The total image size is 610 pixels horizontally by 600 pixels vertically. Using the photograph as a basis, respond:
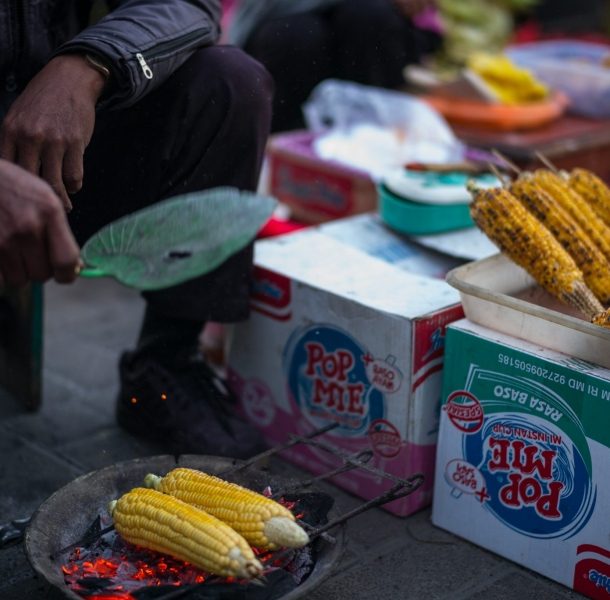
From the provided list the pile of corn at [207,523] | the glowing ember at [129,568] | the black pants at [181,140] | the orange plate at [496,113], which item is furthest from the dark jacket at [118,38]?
the orange plate at [496,113]

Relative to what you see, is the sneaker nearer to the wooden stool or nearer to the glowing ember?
the wooden stool

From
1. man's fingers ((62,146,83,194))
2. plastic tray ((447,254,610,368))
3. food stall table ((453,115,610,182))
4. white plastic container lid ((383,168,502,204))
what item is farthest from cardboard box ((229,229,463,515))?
food stall table ((453,115,610,182))

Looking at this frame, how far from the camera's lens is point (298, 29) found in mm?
4566

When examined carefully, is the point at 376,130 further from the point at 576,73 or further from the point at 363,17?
the point at 576,73

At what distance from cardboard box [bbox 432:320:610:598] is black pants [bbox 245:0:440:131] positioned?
2.53m

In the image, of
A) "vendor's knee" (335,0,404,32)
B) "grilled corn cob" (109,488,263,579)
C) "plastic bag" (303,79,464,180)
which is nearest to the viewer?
"grilled corn cob" (109,488,263,579)

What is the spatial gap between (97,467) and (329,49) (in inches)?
110

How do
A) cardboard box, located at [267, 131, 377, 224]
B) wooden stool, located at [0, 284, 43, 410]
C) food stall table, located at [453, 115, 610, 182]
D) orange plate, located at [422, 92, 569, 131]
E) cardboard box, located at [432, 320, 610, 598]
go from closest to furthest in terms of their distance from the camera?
cardboard box, located at [432, 320, 610, 598]
wooden stool, located at [0, 284, 43, 410]
cardboard box, located at [267, 131, 377, 224]
food stall table, located at [453, 115, 610, 182]
orange plate, located at [422, 92, 569, 131]

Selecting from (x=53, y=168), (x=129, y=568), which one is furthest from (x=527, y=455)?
(x=53, y=168)

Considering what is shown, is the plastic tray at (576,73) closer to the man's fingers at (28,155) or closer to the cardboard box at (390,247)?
the cardboard box at (390,247)

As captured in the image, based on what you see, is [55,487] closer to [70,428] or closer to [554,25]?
[70,428]

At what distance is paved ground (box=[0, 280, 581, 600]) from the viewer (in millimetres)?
2246

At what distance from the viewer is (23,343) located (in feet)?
9.70

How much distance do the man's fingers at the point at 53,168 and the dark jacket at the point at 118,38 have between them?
0.29 metres
